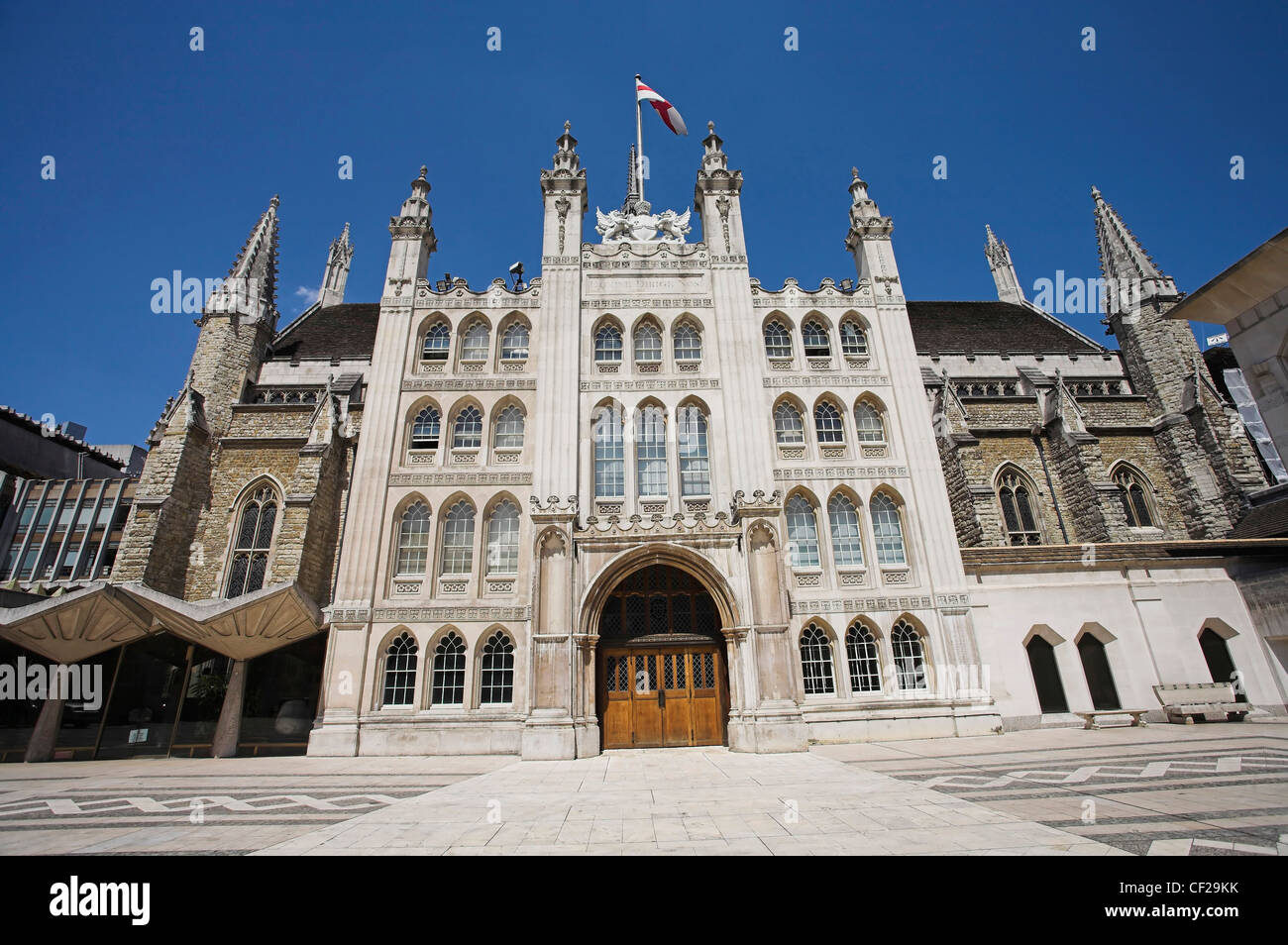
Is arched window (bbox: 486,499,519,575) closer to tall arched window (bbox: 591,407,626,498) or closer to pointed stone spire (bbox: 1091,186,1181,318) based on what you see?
tall arched window (bbox: 591,407,626,498)

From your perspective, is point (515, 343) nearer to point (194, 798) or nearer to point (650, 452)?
point (650, 452)

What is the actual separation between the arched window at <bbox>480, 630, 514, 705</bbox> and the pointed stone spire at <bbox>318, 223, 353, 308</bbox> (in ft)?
99.8

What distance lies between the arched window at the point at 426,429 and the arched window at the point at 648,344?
A: 23.4 ft

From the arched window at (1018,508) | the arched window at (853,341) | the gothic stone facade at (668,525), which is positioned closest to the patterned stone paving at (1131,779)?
the gothic stone facade at (668,525)

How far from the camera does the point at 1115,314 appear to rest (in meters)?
29.0

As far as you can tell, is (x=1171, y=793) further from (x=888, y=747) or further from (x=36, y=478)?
(x=36, y=478)

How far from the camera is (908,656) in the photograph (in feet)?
55.8

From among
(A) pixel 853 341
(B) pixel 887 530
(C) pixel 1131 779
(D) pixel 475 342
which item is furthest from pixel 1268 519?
(D) pixel 475 342

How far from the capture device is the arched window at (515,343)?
20.1 metres

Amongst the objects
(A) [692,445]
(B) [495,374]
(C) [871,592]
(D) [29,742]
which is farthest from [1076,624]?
(D) [29,742]

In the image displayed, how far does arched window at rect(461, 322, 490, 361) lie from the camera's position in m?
20.1

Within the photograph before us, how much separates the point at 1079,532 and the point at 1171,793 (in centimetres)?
1800

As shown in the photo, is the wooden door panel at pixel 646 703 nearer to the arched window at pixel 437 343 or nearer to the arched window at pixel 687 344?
the arched window at pixel 687 344

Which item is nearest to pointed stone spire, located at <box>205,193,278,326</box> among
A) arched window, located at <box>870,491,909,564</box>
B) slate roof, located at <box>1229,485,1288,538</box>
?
arched window, located at <box>870,491,909,564</box>
